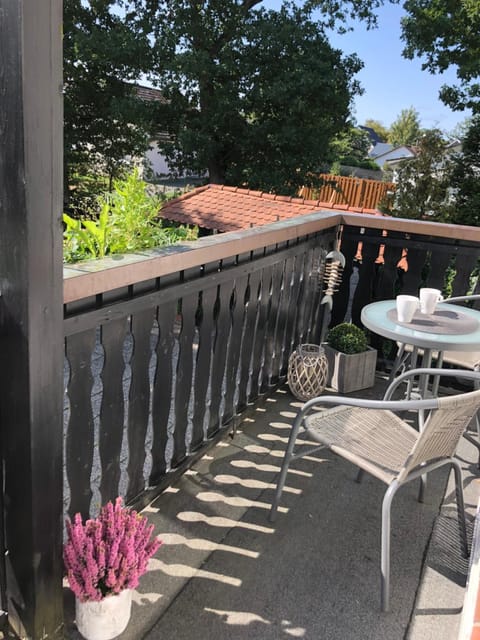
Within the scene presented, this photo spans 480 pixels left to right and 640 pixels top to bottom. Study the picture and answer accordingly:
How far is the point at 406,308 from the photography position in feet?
8.06

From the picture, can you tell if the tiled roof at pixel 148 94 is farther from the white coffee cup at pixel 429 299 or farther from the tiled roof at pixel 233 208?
the white coffee cup at pixel 429 299

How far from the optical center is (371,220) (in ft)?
11.6

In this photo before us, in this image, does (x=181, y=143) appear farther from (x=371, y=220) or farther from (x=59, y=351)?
(x=59, y=351)

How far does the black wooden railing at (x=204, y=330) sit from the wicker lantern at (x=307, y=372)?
13cm

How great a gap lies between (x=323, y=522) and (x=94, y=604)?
990mm

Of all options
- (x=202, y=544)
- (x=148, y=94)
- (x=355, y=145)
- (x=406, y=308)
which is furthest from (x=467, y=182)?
(x=355, y=145)

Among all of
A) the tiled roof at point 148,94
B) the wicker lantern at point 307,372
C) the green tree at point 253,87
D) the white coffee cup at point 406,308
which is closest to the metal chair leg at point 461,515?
the white coffee cup at point 406,308

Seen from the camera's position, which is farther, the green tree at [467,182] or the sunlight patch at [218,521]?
the green tree at [467,182]

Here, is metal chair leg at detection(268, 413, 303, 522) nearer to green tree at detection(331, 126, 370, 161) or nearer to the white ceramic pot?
the white ceramic pot

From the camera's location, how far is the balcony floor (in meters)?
1.66

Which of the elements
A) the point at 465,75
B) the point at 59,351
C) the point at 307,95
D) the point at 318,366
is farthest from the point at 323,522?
the point at 465,75

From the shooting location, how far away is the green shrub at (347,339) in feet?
11.1

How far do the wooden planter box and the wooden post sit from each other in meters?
2.16

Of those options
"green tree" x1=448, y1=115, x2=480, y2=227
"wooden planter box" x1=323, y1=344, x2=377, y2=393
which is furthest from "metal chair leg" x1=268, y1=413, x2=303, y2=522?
"green tree" x1=448, y1=115, x2=480, y2=227
